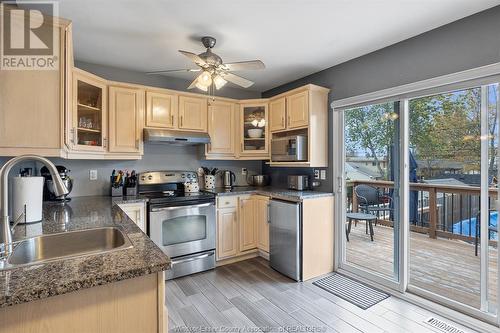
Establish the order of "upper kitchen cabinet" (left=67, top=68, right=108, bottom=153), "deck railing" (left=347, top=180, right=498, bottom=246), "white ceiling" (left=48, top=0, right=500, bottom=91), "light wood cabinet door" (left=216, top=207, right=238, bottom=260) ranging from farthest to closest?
1. "light wood cabinet door" (left=216, top=207, right=238, bottom=260)
2. "upper kitchen cabinet" (left=67, top=68, right=108, bottom=153)
3. "deck railing" (left=347, top=180, right=498, bottom=246)
4. "white ceiling" (left=48, top=0, right=500, bottom=91)

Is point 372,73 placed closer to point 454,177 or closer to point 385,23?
point 385,23

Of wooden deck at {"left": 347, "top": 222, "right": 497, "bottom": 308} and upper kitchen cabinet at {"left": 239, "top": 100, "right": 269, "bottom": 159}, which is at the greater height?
upper kitchen cabinet at {"left": 239, "top": 100, "right": 269, "bottom": 159}

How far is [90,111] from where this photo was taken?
113 inches

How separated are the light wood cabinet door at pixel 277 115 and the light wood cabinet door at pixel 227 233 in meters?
1.28

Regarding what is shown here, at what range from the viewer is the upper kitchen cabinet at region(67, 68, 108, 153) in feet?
8.57

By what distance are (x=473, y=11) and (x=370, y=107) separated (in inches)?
44.7

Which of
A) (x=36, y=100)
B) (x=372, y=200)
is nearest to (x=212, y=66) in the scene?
(x=36, y=100)

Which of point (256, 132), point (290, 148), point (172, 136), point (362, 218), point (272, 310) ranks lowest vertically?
point (272, 310)

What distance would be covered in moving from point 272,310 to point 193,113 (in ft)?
8.17

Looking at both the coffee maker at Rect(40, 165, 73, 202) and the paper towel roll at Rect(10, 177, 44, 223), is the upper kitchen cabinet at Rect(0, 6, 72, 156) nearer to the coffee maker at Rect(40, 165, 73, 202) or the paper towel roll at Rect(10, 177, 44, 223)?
the paper towel roll at Rect(10, 177, 44, 223)

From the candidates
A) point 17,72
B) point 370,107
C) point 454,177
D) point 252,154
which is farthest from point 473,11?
point 17,72

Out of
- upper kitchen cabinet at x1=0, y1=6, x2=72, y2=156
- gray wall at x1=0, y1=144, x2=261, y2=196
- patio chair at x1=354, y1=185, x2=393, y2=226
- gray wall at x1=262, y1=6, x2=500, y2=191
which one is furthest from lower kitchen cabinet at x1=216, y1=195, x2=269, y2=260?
upper kitchen cabinet at x1=0, y1=6, x2=72, y2=156

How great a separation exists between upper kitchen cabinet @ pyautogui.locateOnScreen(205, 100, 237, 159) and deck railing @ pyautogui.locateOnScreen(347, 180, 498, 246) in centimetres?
208

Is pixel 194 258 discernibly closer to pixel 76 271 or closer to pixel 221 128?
pixel 221 128
